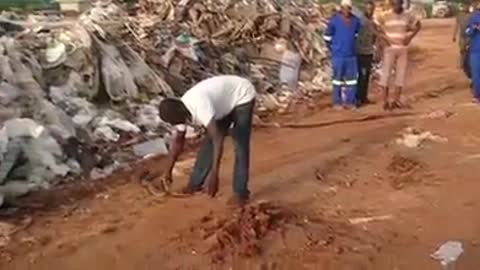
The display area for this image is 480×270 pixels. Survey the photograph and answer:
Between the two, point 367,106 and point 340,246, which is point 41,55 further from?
point 340,246

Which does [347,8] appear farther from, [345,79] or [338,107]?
[338,107]

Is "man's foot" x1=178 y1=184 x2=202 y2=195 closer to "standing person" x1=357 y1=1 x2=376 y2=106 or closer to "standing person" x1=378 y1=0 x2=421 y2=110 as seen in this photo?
"standing person" x1=378 y1=0 x2=421 y2=110

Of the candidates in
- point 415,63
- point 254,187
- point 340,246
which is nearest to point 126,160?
point 254,187

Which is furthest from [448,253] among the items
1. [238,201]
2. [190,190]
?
[190,190]

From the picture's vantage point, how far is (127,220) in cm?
762

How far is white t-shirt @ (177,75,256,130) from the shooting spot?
271 inches

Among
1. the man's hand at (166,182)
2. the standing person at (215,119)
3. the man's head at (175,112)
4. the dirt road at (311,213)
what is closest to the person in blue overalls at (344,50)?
the dirt road at (311,213)

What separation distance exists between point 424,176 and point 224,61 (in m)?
6.11

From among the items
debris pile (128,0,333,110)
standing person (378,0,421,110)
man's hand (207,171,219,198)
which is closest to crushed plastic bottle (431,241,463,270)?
man's hand (207,171,219,198)

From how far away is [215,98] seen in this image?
7145 millimetres

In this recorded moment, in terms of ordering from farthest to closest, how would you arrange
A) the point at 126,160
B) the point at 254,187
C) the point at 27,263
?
the point at 126,160 → the point at 254,187 → the point at 27,263

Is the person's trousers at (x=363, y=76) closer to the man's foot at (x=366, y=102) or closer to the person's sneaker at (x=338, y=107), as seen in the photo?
the man's foot at (x=366, y=102)

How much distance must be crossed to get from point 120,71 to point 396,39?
3540 millimetres

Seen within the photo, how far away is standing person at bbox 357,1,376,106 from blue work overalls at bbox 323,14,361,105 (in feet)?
0.72
